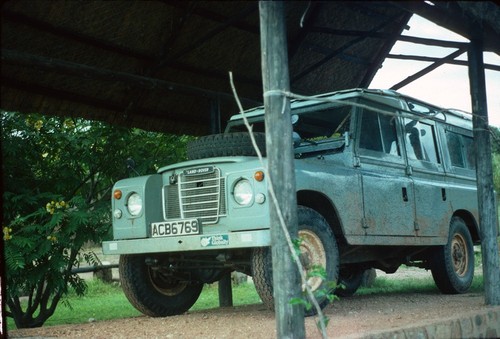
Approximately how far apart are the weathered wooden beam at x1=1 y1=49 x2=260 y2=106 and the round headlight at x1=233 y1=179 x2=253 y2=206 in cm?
197

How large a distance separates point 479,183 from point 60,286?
4.62 meters

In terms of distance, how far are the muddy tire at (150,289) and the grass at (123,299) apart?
6.32ft

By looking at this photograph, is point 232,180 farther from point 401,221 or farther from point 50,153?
point 50,153

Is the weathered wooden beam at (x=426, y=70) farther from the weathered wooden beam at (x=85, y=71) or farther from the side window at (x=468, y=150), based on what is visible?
the weathered wooden beam at (x=85, y=71)

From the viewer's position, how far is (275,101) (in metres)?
3.89

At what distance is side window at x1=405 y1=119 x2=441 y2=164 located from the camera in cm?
703

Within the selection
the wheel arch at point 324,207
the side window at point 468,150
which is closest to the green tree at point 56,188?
the wheel arch at point 324,207

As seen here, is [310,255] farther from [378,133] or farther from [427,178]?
[427,178]

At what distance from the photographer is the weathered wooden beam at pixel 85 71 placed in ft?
17.7

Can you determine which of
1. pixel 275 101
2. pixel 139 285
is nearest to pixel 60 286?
pixel 139 285

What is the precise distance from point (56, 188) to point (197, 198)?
3.01m

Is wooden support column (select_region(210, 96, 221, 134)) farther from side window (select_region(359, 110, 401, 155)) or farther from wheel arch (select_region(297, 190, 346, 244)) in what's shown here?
wheel arch (select_region(297, 190, 346, 244))

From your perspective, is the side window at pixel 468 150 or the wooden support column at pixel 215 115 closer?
the wooden support column at pixel 215 115

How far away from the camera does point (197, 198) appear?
5.36 meters
